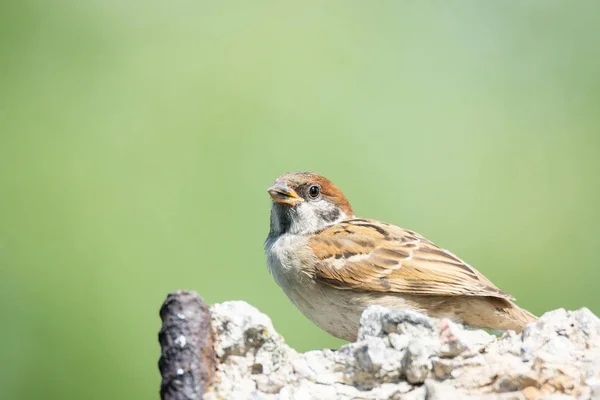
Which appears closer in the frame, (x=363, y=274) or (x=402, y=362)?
(x=402, y=362)

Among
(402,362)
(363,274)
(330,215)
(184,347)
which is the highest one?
(330,215)

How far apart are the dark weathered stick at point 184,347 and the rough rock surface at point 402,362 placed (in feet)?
0.33

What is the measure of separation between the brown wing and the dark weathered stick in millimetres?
1897

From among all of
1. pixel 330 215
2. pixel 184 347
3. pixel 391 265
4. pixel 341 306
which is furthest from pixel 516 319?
pixel 184 347

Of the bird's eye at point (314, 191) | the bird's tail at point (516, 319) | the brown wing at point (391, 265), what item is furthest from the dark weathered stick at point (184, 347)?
the bird's eye at point (314, 191)

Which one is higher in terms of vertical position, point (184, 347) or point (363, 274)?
point (363, 274)

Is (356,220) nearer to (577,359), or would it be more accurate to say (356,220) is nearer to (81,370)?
(81,370)

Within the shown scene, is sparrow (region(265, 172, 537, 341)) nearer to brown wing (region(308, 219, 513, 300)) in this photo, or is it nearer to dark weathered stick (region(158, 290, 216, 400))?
brown wing (region(308, 219, 513, 300))

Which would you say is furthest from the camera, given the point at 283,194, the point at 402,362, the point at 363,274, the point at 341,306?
the point at 283,194

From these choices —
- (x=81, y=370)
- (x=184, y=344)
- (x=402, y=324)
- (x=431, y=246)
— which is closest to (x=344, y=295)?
(x=431, y=246)

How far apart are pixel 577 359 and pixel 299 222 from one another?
253 centimetres

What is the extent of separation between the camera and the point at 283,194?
5.04m

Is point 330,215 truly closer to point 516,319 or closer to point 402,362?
point 516,319

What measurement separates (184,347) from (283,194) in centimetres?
260
